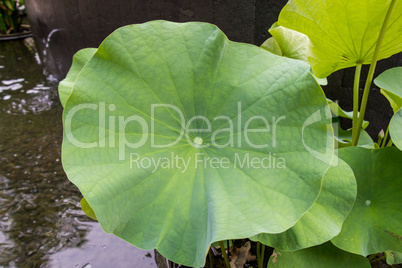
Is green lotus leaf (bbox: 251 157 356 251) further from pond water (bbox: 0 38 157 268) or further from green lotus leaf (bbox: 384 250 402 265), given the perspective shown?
pond water (bbox: 0 38 157 268)

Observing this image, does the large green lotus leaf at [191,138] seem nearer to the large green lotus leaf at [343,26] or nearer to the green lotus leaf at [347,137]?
the large green lotus leaf at [343,26]

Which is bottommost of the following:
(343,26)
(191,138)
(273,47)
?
(191,138)

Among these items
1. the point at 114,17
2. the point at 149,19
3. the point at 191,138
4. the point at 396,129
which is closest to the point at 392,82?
the point at 396,129

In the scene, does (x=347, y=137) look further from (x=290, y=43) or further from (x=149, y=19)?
(x=149, y=19)

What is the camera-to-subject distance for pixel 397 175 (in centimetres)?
70

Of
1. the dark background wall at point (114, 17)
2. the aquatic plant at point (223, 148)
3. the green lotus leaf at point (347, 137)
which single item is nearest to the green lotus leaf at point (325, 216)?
the aquatic plant at point (223, 148)

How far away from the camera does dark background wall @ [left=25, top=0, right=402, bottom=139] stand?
1.40m

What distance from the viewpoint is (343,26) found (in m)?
0.70

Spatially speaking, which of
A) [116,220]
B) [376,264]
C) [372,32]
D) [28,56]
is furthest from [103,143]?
[28,56]

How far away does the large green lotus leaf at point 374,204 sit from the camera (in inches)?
25.6

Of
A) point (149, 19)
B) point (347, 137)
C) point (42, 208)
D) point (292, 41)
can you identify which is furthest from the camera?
point (149, 19)

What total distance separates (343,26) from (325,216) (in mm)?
423

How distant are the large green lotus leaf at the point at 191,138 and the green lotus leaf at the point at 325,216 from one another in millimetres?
102

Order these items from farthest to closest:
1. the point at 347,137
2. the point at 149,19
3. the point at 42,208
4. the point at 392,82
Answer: the point at 149,19 → the point at 42,208 → the point at 347,137 → the point at 392,82
